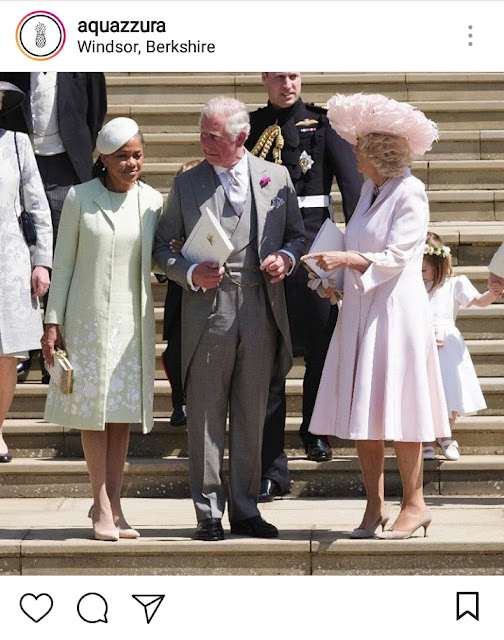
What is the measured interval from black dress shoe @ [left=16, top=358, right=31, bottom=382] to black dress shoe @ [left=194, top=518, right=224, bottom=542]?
243 cm

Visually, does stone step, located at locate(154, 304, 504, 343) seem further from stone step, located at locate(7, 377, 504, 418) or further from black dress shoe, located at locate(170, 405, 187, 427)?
black dress shoe, located at locate(170, 405, 187, 427)

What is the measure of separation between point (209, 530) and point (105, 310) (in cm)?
97

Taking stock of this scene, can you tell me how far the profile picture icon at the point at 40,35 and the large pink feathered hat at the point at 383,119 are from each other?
1.95 meters

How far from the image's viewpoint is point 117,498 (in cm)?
680

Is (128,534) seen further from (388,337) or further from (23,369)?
(23,369)

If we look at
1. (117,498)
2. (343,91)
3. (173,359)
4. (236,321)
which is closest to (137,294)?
(236,321)

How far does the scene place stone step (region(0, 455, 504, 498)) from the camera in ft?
25.5

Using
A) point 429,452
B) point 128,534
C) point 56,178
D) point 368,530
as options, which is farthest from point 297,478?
point 56,178

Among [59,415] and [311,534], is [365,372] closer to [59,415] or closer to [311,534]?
[311,534]

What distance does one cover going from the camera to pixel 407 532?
6.57 metres

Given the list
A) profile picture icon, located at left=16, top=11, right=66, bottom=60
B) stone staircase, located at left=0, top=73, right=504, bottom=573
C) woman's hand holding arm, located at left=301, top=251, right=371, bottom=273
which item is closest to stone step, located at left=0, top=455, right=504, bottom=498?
stone staircase, located at left=0, top=73, right=504, bottom=573

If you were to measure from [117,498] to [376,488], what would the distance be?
1066mm
